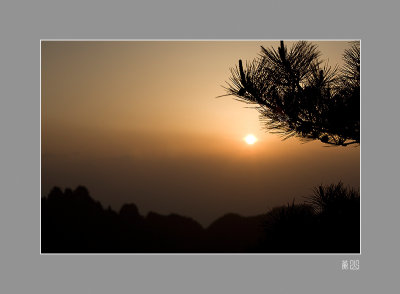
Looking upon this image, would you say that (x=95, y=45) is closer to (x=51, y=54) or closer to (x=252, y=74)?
(x=51, y=54)

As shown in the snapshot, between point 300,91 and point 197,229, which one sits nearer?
point 300,91

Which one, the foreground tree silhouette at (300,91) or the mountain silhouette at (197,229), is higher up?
the foreground tree silhouette at (300,91)

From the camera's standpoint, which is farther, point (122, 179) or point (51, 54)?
point (122, 179)

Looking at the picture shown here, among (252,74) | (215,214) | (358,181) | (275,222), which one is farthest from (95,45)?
(358,181)

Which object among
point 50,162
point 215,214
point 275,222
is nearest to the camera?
point 275,222

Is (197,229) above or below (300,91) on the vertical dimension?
below

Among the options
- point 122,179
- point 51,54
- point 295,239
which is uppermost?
point 51,54

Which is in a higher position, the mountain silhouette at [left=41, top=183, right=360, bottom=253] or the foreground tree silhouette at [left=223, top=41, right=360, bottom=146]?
the foreground tree silhouette at [left=223, top=41, right=360, bottom=146]

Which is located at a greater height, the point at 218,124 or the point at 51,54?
the point at 51,54
